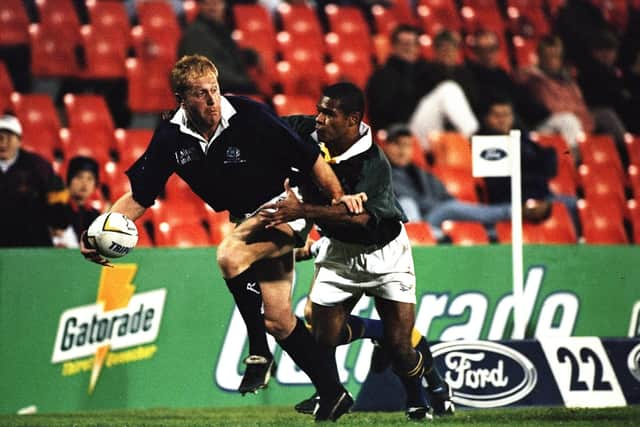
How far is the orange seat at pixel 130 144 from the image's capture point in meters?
11.3

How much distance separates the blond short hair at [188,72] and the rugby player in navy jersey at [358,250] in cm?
77

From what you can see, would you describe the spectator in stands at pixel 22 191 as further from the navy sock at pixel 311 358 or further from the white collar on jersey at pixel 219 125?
the navy sock at pixel 311 358

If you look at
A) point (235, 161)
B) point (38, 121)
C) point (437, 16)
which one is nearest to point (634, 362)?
point (235, 161)

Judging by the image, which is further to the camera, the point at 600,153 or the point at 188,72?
the point at 600,153

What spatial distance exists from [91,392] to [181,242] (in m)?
1.70

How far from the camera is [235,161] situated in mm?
7016

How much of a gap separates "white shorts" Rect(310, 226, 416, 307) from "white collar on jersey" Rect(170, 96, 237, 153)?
108 centimetres

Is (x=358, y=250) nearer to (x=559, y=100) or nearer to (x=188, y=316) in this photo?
(x=188, y=316)

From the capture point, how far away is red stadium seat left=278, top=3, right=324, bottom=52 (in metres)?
13.4

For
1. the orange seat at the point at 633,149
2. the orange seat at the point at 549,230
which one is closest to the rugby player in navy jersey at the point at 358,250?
the orange seat at the point at 549,230

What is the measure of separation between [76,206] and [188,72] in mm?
3444

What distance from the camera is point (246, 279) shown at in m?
7.26

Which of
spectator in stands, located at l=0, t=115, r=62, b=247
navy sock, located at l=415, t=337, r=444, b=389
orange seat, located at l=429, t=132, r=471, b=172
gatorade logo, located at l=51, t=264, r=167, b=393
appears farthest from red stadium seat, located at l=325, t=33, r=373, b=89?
navy sock, located at l=415, t=337, r=444, b=389

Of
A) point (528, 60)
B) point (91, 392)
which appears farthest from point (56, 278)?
point (528, 60)
